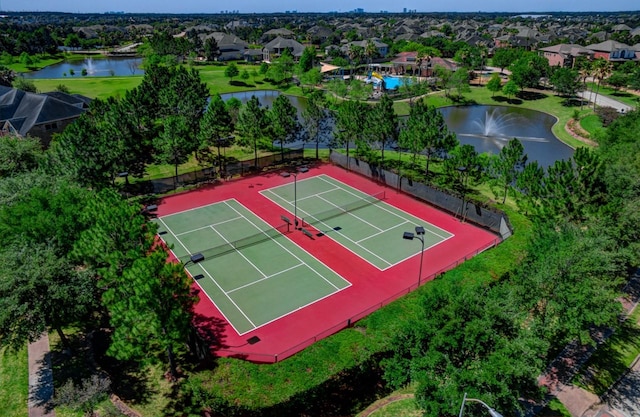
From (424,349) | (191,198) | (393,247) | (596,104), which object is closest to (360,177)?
(393,247)

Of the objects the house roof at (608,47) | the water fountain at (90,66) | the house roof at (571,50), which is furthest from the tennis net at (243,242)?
the house roof at (608,47)

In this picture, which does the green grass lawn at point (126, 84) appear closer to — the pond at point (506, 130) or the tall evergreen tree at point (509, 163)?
the pond at point (506, 130)

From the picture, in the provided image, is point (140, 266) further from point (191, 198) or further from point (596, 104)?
point (596, 104)

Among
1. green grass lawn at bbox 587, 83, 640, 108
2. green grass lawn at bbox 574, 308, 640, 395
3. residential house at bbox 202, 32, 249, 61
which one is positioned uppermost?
residential house at bbox 202, 32, 249, 61

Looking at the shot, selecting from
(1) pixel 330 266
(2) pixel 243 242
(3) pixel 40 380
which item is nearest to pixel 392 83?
(2) pixel 243 242

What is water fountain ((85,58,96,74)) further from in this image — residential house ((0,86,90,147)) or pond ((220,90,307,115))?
residential house ((0,86,90,147))

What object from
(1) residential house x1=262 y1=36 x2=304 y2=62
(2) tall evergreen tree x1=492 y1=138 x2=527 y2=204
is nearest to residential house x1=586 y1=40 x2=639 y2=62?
(1) residential house x1=262 y1=36 x2=304 y2=62

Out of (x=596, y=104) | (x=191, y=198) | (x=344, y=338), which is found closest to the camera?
(x=344, y=338)
